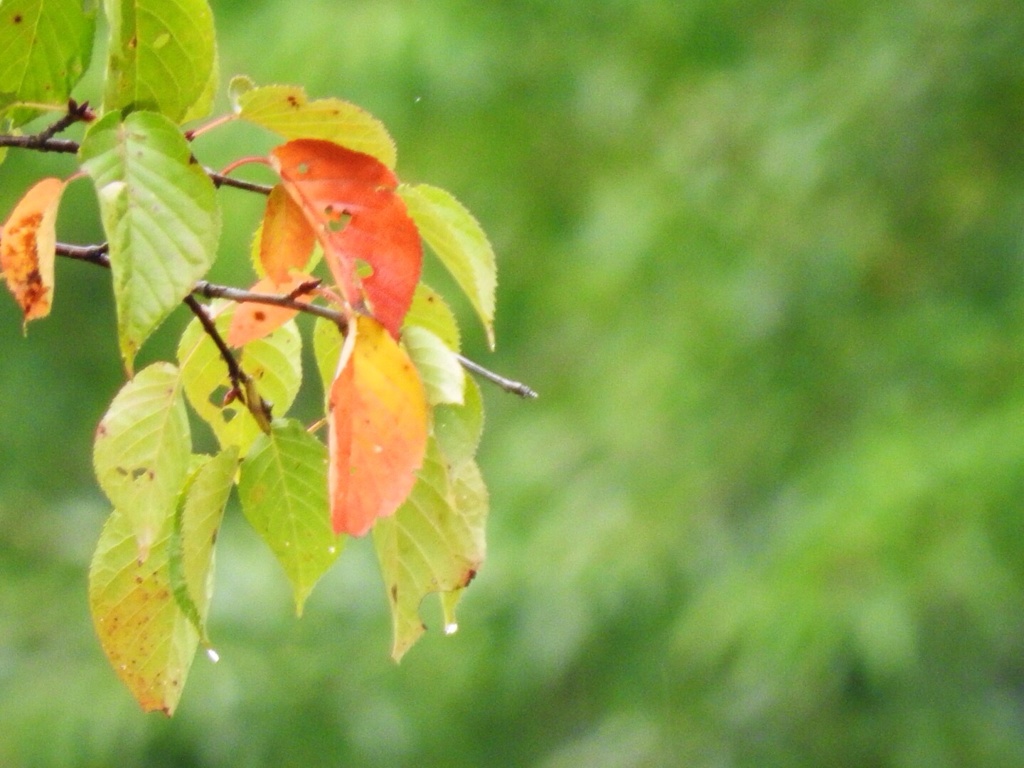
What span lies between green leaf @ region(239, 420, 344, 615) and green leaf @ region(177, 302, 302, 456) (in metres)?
0.05

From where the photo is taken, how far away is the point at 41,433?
15.5ft

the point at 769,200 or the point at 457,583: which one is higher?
the point at 457,583

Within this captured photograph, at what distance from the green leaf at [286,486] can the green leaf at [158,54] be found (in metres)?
0.17

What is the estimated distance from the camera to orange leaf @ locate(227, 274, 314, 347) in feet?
2.72

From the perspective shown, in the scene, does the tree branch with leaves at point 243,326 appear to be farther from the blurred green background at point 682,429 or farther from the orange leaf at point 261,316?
the blurred green background at point 682,429

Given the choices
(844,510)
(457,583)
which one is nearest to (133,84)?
(457,583)

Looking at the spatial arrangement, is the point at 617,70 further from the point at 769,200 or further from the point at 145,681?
the point at 145,681

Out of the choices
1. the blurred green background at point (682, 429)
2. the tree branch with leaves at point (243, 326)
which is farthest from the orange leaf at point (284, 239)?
the blurred green background at point (682, 429)

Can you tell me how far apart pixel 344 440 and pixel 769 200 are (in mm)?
2727

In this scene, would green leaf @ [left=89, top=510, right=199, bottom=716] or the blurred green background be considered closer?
green leaf @ [left=89, top=510, right=199, bottom=716]

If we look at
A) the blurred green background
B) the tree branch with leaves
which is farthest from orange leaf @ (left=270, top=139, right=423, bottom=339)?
the blurred green background

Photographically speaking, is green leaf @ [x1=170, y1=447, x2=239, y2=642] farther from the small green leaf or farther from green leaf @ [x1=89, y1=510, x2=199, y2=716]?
the small green leaf

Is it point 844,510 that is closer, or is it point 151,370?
point 151,370

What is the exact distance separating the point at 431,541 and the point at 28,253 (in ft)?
0.82
